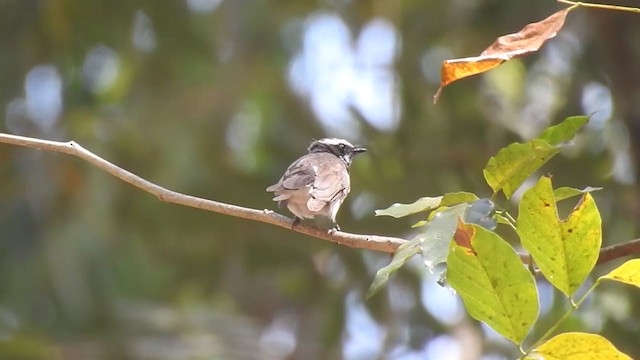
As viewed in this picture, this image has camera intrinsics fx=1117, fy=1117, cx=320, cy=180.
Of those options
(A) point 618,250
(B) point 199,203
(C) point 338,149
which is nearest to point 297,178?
(C) point 338,149

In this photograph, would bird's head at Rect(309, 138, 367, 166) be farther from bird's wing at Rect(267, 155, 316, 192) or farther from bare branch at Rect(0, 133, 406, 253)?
bare branch at Rect(0, 133, 406, 253)

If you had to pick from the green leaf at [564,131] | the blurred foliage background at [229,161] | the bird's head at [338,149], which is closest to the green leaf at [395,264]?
the green leaf at [564,131]

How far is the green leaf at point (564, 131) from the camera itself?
230cm

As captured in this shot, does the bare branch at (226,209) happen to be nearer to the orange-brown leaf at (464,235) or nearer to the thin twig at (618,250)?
the thin twig at (618,250)

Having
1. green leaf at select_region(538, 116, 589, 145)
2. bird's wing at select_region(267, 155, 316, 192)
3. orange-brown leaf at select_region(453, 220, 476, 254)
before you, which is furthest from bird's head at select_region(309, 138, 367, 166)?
orange-brown leaf at select_region(453, 220, 476, 254)

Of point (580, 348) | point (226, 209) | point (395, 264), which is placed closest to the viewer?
point (580, 348)

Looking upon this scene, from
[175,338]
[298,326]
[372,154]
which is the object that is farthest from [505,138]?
[298,326]

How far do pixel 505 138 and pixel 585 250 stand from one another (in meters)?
6.02

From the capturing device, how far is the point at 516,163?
232 cm

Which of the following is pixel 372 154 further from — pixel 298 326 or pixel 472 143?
pixel 298 326

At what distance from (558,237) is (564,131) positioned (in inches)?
13.6

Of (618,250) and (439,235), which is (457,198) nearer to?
(439,235)

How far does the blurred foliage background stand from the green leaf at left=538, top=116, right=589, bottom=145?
531 cm

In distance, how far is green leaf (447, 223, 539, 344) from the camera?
1.97 m
